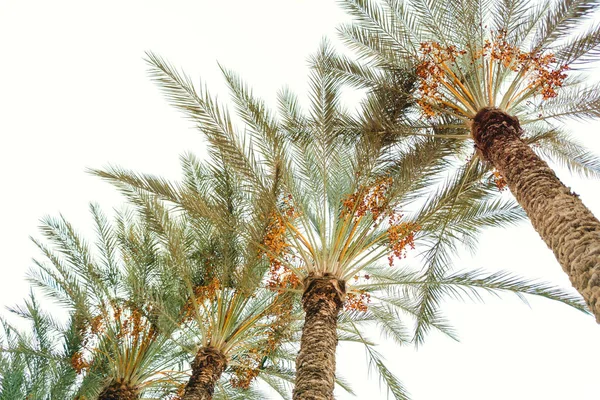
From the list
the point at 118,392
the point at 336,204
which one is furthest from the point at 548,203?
the point at 118,392

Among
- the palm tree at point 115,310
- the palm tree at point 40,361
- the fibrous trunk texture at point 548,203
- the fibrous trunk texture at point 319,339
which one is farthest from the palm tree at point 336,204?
the palm tree at point 40,361

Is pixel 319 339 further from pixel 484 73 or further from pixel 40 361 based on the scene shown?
pixel 40 361

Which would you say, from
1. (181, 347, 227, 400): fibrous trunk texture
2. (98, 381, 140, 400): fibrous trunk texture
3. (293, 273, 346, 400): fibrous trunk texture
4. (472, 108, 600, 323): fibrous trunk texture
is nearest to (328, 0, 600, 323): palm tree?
(472, 108, 600, 323): fibrous trunk texture

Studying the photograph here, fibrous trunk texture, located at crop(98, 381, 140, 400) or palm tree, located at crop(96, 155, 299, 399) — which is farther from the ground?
palm tree, located at crop(96, 155, 299, 399)

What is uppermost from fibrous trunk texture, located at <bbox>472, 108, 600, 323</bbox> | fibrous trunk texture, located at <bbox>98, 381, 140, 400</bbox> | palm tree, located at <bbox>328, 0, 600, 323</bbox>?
palm tree, located at <bbox>328, 0, 600, 323</bbox>

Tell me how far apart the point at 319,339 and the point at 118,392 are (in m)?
3.94

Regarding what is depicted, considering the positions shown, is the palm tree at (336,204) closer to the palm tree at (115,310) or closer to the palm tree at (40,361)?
the palm tree at (115,310)

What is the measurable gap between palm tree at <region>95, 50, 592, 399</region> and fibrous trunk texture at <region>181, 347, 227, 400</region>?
1463 millimetres

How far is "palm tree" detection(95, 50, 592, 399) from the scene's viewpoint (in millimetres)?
5922

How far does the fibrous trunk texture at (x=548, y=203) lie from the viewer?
3.11 m

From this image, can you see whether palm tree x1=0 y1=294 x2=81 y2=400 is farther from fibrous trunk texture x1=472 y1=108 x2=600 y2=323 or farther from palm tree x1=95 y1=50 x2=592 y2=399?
fibrous trunk texture x1=472 y1=108 x2=600 y2=323

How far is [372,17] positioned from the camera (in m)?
6.79

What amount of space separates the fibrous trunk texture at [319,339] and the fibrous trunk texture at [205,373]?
193 cm

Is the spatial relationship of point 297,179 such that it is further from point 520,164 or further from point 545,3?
point 545,3
